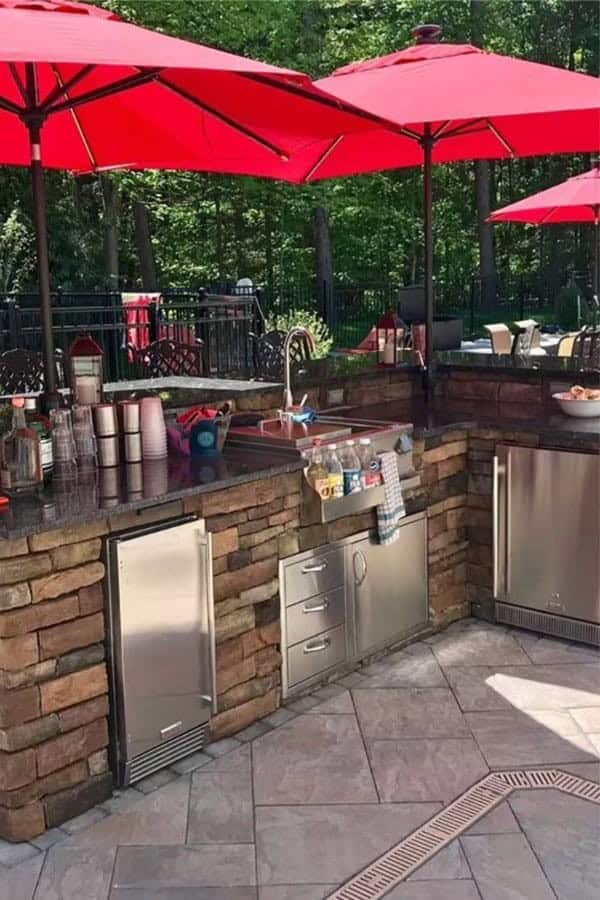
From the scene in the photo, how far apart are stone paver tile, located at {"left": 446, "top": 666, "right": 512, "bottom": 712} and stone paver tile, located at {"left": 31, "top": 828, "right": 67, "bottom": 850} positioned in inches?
66.5

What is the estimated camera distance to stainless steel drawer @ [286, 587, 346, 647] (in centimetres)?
415

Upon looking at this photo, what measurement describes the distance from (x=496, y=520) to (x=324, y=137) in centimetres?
205

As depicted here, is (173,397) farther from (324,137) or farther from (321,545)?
(324,137)

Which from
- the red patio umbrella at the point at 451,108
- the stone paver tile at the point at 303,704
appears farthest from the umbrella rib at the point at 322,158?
the stone paver tile at the point at 303,704

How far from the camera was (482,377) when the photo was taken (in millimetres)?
5805

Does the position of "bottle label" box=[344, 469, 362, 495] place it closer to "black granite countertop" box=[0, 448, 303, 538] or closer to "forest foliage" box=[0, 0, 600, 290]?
"black granite countertop" box=[0, 448, 303, 538]

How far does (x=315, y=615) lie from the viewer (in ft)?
13.9

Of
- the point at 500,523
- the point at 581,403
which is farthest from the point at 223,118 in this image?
the point at 500,523

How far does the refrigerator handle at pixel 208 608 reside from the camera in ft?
11.9

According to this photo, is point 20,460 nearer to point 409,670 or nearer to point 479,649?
point 409,670

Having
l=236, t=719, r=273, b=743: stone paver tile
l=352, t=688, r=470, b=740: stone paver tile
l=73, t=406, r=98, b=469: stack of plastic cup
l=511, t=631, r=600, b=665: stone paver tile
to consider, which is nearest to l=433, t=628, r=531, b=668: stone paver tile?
l=511, t=631, r=600, b=665: stone paver tile

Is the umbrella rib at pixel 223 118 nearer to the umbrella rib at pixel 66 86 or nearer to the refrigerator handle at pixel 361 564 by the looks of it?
the umbrella rib at pixel 66 86

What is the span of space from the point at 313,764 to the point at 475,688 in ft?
3.16

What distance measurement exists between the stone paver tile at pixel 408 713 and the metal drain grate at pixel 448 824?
395mm
